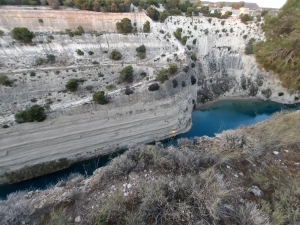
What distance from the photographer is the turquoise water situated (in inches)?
549

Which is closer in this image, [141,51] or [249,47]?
[141,51]

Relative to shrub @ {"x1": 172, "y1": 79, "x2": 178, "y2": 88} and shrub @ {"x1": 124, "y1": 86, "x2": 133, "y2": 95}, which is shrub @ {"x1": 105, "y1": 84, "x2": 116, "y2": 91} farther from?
shrub @ {"x1": 172, "y1": 79, "x2": 178, "y2": 88}

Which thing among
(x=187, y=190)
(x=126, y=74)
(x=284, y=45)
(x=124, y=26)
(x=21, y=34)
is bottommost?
(x=126, y=74)

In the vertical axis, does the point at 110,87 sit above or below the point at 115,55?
below

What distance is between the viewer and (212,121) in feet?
67.1

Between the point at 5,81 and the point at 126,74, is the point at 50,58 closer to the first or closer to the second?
the point at 5,81

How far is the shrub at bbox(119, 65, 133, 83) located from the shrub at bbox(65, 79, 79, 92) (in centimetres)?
429

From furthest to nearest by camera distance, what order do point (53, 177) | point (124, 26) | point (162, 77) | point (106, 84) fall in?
point (124, 26)
point (106, 84)
point (162, 77)
point (53, 177)

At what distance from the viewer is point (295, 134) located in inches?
305

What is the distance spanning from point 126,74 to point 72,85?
5.11 metres

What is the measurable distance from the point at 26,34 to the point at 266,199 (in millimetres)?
23393

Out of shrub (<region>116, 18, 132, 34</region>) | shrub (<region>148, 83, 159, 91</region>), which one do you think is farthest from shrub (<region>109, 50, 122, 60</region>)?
shrub (<region>148, 83, 159, 91</region>)

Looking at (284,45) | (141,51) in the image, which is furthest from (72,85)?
(284,45)

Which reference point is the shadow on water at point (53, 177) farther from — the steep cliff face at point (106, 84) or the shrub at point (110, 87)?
the shrub at point (110, 87)
